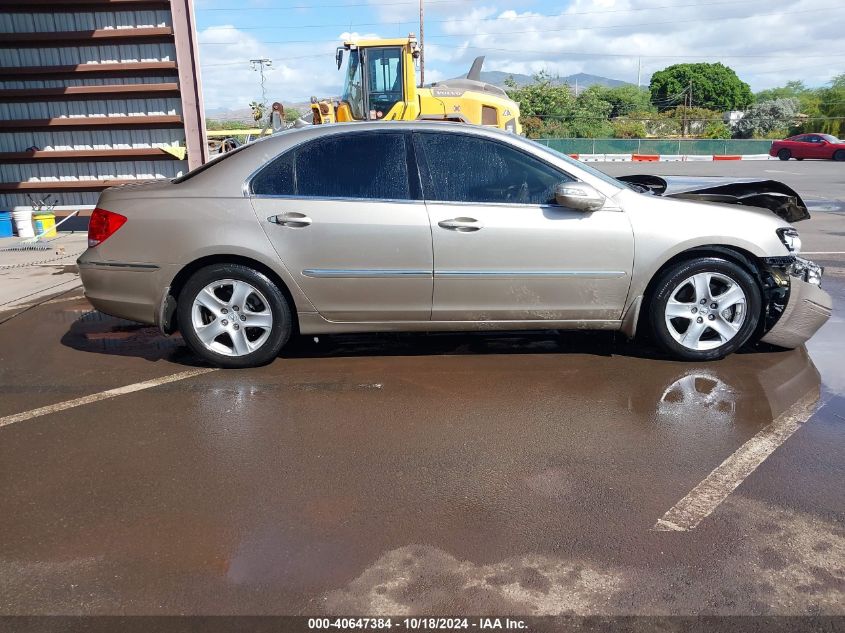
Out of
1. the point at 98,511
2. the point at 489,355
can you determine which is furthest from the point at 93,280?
the point at 489,355

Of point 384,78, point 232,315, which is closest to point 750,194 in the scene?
point 232,315

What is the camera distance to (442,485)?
3.32 meters

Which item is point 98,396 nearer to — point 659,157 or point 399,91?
point 399,91

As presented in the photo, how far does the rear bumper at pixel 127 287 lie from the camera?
15.9ft

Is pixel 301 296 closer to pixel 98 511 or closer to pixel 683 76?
pixel 98 511

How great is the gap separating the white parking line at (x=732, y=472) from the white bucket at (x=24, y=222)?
10.4 m

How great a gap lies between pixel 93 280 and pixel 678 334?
13.3ft

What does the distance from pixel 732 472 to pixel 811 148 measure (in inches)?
1448

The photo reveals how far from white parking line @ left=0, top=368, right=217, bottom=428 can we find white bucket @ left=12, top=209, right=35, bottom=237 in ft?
24.1

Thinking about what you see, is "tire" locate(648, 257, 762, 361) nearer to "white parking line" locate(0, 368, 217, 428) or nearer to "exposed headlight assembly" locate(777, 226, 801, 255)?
"exposed headlight assembly" locate(777, 226, 801, 255)

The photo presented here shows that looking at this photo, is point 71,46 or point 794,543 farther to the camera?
point 71,46

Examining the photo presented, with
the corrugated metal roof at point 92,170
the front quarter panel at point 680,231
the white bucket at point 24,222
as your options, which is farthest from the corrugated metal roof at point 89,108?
the front quarter panel at point 680,231

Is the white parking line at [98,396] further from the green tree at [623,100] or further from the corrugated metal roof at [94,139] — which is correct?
the green tree at [623,100]

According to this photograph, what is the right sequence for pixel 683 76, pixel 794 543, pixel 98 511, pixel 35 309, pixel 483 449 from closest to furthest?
pixel 794 543 → pixel 98 511 → pixel 483 449 → pixel 35 309 → pixel 683 76
